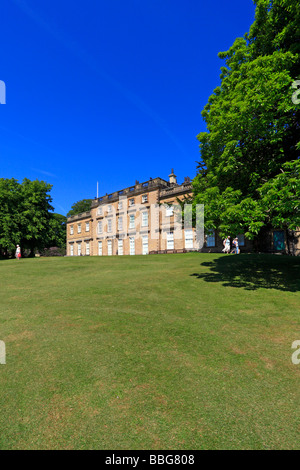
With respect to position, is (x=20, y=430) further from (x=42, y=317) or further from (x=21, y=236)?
(x=21, y=236)

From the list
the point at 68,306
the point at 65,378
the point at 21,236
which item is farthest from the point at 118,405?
the point at 21,236

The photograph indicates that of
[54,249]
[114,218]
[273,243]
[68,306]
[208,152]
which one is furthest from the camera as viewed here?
[54,249]

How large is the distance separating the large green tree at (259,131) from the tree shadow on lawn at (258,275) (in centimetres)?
257

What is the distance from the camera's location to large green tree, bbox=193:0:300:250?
868cm

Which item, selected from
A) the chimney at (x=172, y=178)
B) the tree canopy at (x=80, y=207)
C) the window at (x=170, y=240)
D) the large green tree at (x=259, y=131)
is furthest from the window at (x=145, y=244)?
the tree canopy at (x=80, y=207)

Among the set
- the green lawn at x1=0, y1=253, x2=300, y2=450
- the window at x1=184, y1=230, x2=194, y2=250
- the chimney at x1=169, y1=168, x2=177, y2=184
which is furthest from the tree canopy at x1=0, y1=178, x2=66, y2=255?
the green lawn at x1=0, y1=253, x2=300, y2=450

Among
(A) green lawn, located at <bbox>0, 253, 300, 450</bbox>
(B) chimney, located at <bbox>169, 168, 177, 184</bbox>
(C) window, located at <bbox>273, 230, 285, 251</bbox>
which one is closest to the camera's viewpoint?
(A) green lawn, located at <bbox>0, 253, 300, 450</bbox>

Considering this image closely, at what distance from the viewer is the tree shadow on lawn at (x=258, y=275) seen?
1036cm

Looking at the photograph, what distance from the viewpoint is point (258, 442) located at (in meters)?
3.00

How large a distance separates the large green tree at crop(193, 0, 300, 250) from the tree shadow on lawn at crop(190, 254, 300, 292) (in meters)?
2.57

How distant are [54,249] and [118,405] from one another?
71.8 metres

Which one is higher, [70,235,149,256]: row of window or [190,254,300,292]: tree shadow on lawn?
[70,235,149,256]: row of window

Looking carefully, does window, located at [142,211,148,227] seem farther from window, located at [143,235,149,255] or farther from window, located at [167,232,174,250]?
window, located at [167,232,174,250]
